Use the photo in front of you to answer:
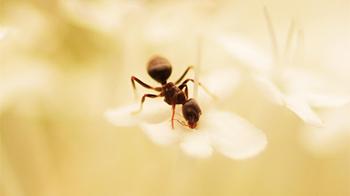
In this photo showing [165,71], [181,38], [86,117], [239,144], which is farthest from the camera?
[181,38]

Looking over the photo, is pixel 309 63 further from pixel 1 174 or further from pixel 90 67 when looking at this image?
pixel 1 174

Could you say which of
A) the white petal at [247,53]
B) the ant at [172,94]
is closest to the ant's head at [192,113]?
the ant at [172,94]

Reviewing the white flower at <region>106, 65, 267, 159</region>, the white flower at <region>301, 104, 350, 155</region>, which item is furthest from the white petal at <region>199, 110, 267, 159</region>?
the white flower at <region>301, 104, 350, 155</region>

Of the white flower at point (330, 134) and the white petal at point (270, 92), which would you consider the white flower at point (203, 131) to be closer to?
the white petal at point (270, 92)

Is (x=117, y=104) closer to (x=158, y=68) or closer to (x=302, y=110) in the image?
(x=158, y=68)

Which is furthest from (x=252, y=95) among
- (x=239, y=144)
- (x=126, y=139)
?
(x=239, y=144)

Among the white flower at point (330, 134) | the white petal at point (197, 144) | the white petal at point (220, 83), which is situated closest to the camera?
the white petal at point (197, 144)

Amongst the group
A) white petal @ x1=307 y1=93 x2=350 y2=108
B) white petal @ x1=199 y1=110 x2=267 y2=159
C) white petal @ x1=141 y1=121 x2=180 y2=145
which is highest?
white petal @ x1=141 y1=121 x2=180 y2=145

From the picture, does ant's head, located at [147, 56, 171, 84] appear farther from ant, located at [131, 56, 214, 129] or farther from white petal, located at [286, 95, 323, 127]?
white petal, located at [286, 95, 323, 127]
